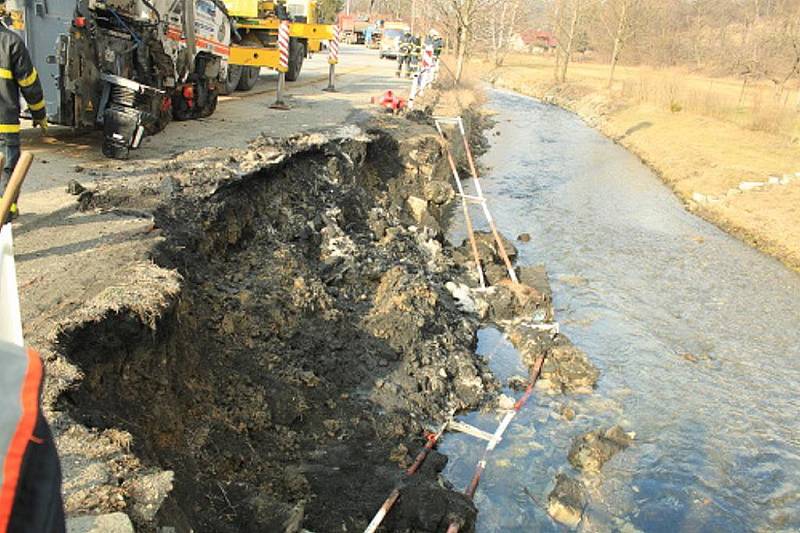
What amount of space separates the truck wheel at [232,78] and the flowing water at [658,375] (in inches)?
280

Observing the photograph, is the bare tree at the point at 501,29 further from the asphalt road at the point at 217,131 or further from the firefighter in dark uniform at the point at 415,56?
the asphalt road at the point at 217,131

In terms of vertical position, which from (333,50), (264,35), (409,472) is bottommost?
(409,472)

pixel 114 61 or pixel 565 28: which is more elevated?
pixel 565 28

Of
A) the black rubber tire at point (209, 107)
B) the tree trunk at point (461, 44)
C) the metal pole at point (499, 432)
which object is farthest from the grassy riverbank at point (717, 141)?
the black rubber tire at point (209, 107)

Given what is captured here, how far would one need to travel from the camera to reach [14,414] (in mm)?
1177

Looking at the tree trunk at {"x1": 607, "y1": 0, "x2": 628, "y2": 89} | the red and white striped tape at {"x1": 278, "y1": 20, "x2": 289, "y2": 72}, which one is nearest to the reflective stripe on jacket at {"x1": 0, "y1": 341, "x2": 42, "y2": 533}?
the red and white striped tape at {"x1": 278, "y1": 20, "x2": 289, "y2": 72}


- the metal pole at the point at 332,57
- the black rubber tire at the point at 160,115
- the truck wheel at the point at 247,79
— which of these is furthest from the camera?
the metal pole at the point at 332,57

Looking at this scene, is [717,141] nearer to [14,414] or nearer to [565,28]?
[14,414]

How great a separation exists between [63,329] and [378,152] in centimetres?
914

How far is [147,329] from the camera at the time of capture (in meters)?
4.78

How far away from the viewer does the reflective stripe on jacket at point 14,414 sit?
3.80ft

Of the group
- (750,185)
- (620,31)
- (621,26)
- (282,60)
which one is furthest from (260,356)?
(621,26)

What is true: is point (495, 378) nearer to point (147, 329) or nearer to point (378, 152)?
point (147, 329)

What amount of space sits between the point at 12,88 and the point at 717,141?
22.1 meters
